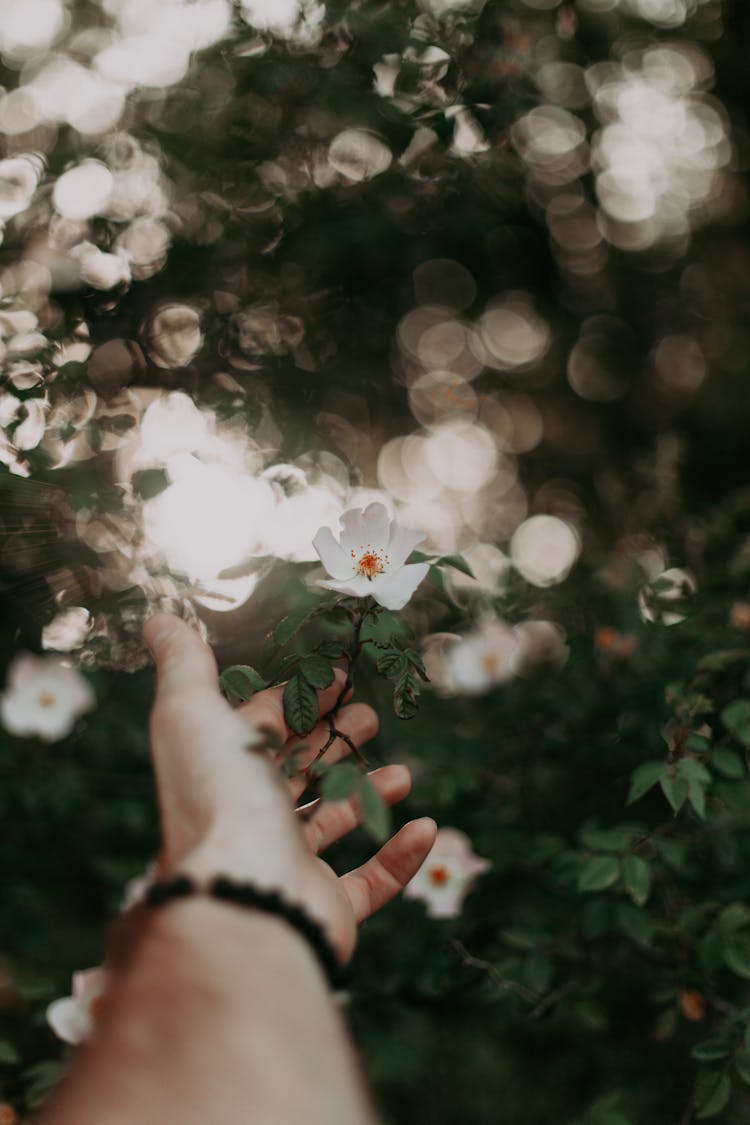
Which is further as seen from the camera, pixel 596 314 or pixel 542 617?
pixel 596 314

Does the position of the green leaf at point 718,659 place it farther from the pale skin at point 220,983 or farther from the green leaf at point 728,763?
the pale skin at point 220,983

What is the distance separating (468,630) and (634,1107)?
1070 millimetres

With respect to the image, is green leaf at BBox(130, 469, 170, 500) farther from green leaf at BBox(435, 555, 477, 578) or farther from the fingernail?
green leaf at BBox(435, 555, 477, 578)

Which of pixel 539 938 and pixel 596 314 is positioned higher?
pixel 539 938

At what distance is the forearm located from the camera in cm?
65

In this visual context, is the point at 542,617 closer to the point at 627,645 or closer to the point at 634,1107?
the point at 627,645

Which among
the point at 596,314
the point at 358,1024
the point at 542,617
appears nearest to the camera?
the point at 358,1024

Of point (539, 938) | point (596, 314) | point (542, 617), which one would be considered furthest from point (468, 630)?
point (596, 314)

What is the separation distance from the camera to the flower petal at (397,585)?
3.13ft

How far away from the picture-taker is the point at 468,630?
1964 millimetres

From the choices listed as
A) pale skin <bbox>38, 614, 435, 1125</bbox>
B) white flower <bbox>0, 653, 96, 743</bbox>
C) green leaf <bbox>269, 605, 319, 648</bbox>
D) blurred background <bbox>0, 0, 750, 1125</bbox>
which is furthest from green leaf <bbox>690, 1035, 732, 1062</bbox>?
white flower <bbox>0, 653, 96, 743</bbox>

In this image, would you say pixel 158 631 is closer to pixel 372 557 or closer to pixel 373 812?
pixel 372 557

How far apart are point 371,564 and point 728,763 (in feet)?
1.92

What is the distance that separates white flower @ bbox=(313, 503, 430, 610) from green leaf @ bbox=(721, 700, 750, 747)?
521 mm
